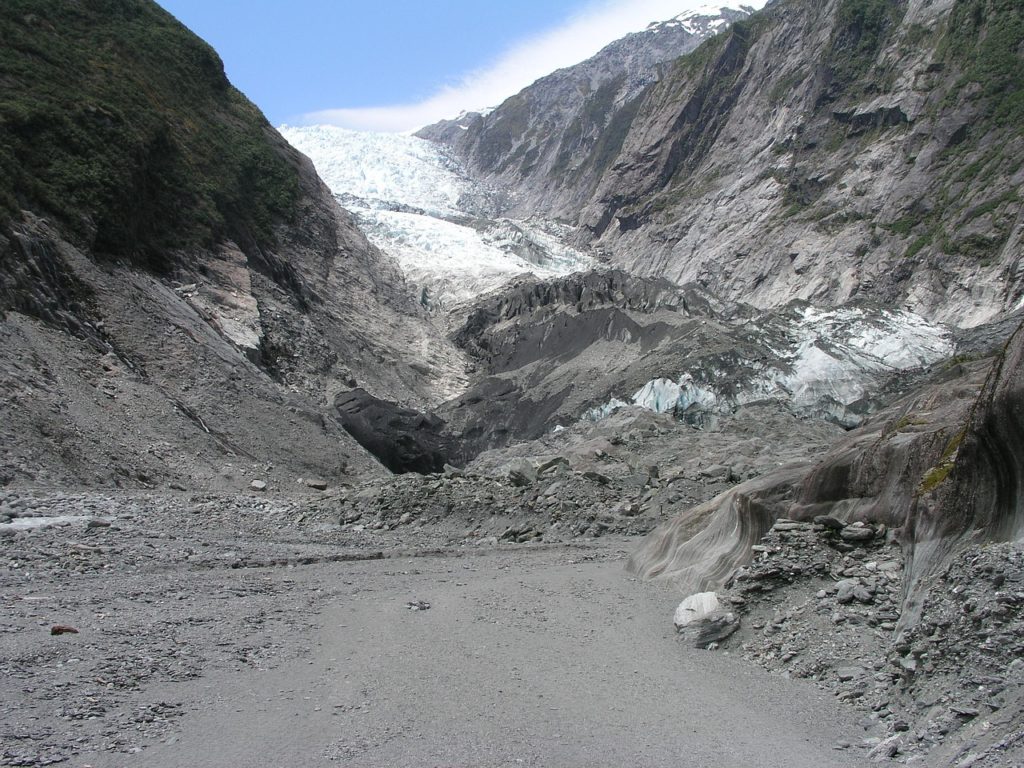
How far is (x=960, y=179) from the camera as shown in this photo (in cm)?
4738

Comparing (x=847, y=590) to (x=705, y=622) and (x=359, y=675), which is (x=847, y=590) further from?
(x=359, y=675)

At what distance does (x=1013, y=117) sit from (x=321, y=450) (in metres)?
44.3

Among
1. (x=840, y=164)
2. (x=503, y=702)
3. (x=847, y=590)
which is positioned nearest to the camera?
(x=503, y=702)

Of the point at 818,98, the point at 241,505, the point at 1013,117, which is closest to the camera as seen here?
the point at 241,505

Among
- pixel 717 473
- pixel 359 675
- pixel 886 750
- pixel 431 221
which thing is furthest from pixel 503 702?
pixel 431 221

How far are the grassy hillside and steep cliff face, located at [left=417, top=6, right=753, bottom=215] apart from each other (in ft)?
228

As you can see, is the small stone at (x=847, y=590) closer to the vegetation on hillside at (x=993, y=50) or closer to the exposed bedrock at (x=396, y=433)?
the exposed bedrock at (x=396, y=433)

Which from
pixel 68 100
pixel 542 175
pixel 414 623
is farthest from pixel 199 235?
pixel 542 175

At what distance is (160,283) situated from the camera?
2767 centimetres

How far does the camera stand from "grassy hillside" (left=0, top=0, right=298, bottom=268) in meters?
25.7

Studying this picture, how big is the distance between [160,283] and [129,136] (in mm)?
6250

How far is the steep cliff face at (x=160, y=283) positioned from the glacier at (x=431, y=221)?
2091cm

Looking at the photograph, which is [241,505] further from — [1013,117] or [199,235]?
[1013,117]

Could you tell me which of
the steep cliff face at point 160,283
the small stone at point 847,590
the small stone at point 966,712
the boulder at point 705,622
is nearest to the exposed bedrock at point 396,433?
the steep cliff face at point 160,283
